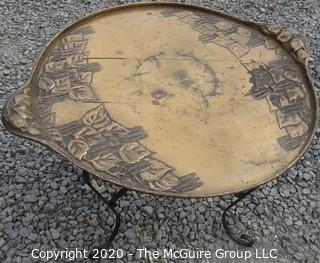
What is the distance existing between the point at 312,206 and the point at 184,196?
4.15 ft

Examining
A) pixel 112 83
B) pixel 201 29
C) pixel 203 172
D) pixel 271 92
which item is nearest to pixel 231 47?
pixel 201 29

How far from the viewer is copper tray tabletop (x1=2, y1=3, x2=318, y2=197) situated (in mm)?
1738

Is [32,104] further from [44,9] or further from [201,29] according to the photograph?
[44,9]

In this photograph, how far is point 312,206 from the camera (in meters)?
2.60

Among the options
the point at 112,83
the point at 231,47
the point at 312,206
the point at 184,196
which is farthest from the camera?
the point at 312,206

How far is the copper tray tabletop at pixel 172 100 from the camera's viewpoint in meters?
1.74

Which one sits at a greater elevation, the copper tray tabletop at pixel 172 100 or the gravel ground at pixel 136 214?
the copper tray tabletop at pixel 172 100

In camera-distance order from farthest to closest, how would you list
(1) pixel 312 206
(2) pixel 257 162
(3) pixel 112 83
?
(1) pixel 312 206 → (3) pixel 112 83 → (2) pixel 257 162

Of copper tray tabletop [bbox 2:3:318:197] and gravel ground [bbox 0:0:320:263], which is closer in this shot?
copper tray tabletop [bbox 2:3:318:197]

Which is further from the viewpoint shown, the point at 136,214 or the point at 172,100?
the point at 136,214

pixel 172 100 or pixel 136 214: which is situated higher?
pixel 172 100

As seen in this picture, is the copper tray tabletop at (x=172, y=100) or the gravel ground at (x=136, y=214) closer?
the copper tray tabletop at (x=172, y=100)

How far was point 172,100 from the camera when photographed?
6.53 feet

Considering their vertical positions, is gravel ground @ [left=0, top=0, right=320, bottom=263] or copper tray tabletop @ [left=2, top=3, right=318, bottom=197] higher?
copper tray tabletop @ [left=2, top=3, right=318, bottom=197]
